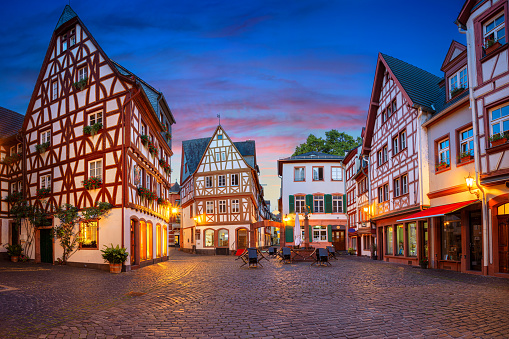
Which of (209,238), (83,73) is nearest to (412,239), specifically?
(83,73)

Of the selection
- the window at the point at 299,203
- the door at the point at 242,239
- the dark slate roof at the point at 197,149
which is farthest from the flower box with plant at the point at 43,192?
the window at the point at 299,203

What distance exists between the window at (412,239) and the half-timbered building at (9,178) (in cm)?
2105

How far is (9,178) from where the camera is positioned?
28.1 meters

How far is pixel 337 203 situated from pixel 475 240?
2956 centimetres

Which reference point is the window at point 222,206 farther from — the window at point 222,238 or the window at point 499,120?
the window at point 499,120

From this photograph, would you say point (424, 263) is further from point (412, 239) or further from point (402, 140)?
point (402, 140)

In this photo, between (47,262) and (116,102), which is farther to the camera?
(47,262)

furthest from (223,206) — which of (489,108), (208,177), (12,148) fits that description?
(489,108)

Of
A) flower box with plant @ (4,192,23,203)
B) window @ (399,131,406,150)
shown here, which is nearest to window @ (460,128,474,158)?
window @ (399,131,406,150)

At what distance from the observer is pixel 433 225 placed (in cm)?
1911

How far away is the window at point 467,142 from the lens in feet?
54.0

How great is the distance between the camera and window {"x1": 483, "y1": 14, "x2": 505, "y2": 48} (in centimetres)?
1452

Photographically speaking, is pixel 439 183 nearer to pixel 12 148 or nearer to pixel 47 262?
pixel 47 262

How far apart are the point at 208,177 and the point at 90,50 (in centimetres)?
2122
